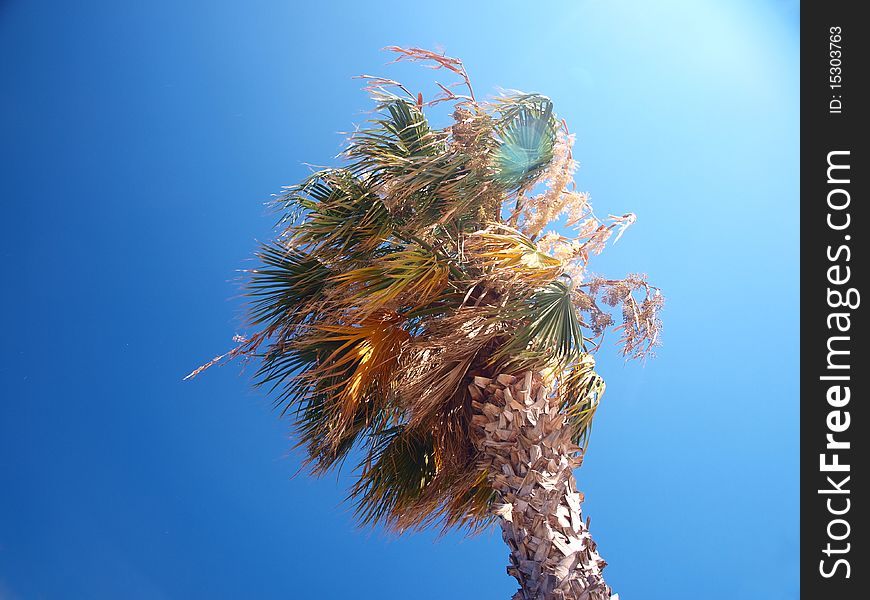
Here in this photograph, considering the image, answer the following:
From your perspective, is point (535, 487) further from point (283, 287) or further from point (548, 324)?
point (283, 287)

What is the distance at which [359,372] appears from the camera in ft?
13.4

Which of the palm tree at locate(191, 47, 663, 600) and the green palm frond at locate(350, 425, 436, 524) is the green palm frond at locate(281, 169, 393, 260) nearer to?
the palm tree at locate(191, 47, 663, 600)

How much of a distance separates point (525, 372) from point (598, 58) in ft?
17.0

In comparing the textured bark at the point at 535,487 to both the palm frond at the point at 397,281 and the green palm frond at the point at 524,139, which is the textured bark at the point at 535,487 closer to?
the palm frond at the point at 397,281

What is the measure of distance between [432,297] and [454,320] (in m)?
0.23

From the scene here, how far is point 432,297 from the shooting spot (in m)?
4.12

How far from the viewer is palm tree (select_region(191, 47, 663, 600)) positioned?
3863 millimetres

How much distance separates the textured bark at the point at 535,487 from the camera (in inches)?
153

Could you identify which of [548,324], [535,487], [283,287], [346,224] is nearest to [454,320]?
[548,324]

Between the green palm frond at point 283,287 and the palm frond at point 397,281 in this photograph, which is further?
Result: the green palm frond at point 283,287
